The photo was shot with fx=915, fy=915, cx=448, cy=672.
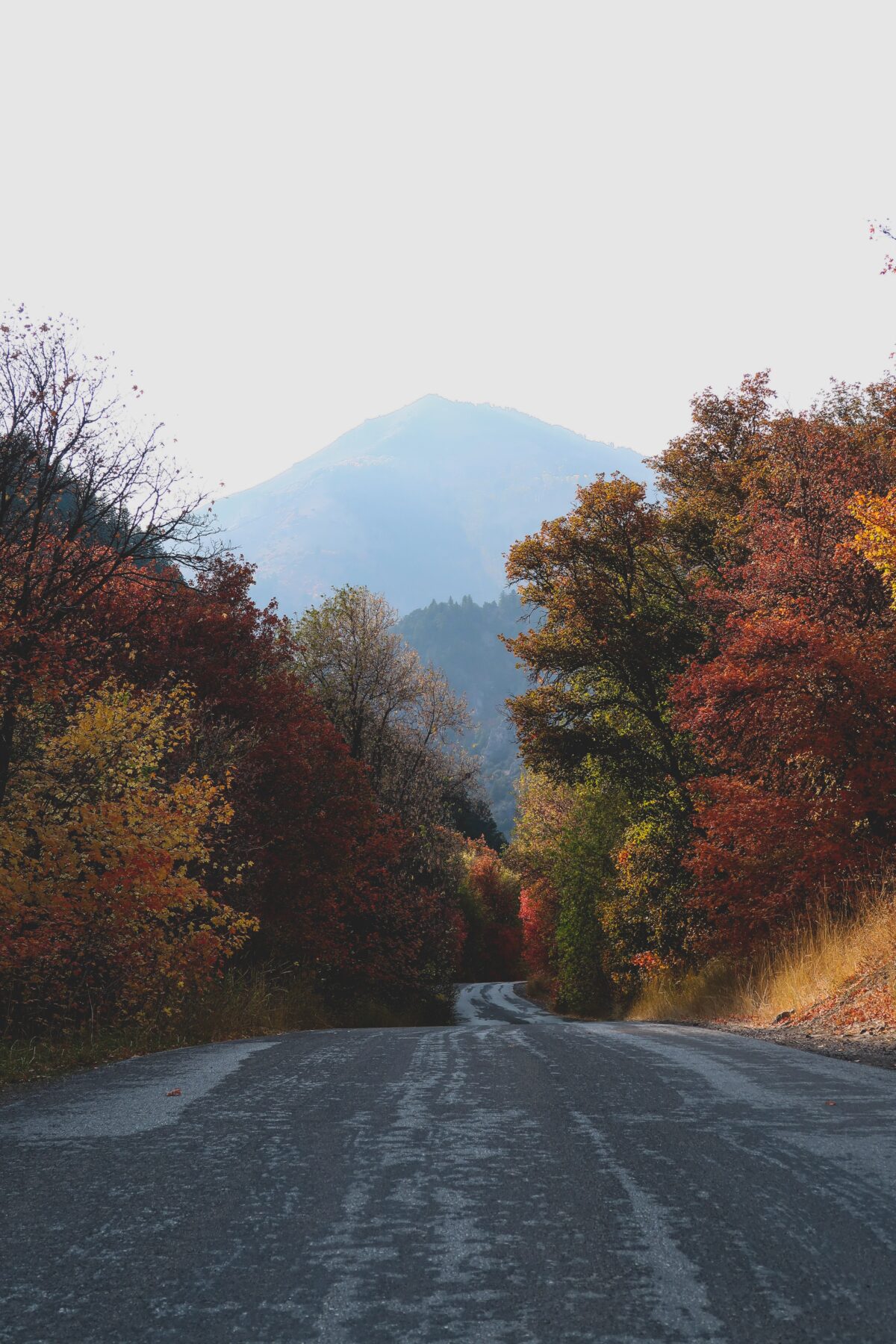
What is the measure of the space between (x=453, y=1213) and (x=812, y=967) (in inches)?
399

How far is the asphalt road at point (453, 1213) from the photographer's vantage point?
2.27m

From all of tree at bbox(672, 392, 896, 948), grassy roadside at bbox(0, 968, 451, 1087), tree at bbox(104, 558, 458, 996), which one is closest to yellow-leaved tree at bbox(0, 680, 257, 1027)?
grassy roadside at bbox(0, 968, 451, 1087)

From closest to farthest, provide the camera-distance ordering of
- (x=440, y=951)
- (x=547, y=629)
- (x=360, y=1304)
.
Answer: (x=360, y=1304), (x=547, y=629), (x=440, y=951)

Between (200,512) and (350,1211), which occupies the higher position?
(200,512)

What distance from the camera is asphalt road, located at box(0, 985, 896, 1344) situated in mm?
2271

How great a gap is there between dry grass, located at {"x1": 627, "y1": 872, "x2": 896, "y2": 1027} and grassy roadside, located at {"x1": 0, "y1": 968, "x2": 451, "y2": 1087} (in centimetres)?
687

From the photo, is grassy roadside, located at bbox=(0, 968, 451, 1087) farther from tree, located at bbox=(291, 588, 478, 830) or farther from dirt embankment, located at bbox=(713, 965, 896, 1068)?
tree, located at bbox=(291, 588, 478, 830)

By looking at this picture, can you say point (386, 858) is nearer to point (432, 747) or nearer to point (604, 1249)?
point (432, 747)

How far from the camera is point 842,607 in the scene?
51.4 feet

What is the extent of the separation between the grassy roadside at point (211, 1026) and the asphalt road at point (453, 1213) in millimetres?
2935

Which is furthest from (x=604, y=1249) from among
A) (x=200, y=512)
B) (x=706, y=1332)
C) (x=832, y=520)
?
(x=832, y=520)

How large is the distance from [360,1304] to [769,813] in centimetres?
1242

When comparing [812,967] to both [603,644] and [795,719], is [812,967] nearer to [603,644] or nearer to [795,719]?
[795,719]

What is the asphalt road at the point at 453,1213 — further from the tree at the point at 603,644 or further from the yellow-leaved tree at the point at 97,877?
the tree at the point at 603,644
